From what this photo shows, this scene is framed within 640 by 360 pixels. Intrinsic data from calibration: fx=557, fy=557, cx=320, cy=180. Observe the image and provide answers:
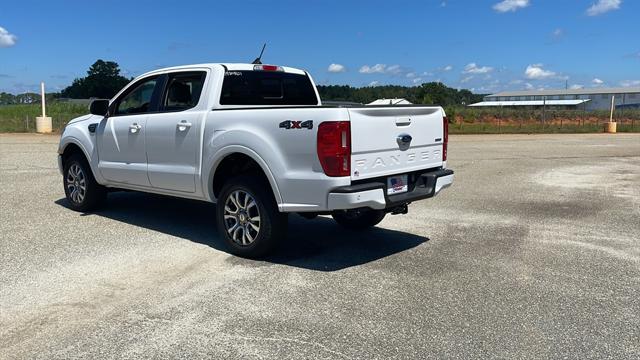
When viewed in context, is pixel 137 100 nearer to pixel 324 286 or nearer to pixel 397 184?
pixel 397 184

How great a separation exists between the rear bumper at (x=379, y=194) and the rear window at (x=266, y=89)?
1.98m

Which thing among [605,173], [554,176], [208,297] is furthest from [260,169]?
[605,173]

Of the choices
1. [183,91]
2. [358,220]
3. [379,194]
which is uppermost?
[183,91]

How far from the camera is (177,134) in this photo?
604cm

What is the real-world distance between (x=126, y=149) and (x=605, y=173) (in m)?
11.3

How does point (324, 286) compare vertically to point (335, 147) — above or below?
below

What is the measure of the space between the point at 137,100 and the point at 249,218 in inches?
97.8

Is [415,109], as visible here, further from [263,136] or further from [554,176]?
[554,176]

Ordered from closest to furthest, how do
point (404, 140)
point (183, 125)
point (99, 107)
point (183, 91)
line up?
point (404, 140) → point (183, 125) → point (183, 91) → point (99, 107)

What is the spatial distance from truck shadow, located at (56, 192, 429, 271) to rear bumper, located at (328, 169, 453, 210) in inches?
29.3

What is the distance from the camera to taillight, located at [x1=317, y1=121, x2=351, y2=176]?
184 inches

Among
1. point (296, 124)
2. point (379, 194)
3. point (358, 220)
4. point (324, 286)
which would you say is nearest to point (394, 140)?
point (379, 194)

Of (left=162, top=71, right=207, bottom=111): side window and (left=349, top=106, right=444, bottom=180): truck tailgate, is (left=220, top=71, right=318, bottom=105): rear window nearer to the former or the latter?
(left=162, top=71, right=207, bottom=111): side window

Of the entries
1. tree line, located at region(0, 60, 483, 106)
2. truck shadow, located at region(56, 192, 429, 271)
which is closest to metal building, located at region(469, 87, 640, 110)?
tree line, located at region(0, 60, 483, 106)
